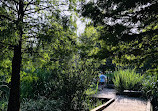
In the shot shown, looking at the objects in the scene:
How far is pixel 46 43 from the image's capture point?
11.3 feet

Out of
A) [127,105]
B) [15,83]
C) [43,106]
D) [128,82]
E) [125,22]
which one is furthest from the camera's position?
[128,82]

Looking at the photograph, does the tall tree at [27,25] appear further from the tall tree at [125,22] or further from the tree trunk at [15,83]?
the tall tree at [125,22]

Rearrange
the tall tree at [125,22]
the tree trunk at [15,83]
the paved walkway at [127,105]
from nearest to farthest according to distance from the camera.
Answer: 1. the tall tree at [125,22]
2. the tree trunk at [15,83]
3. the paved walkway at [127,105]

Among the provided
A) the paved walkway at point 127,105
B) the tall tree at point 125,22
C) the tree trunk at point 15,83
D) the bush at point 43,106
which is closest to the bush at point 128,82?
the paved walkway at point 127,105

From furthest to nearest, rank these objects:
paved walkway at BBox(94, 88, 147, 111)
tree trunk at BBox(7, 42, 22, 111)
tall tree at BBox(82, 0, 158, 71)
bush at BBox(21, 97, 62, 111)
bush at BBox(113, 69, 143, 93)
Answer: bush at BBox(113, 69, 143, 93) → paved walkway at BBox(94, 88, 147, 111) → bush at BBox(21, 97, 62, 111) → tree trunk at BBox(7, 42, 22, 111) → tall tree at BBox(82, 0, 158, 71)

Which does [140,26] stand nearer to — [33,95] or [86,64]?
[86,64]

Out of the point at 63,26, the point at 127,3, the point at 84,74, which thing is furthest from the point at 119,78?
the point at 127,3

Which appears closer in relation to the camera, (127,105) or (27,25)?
(27,25)

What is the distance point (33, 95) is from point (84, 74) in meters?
3.15

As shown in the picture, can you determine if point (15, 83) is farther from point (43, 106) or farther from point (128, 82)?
point (128, 82)

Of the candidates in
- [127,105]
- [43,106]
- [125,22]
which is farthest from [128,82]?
[125,22]

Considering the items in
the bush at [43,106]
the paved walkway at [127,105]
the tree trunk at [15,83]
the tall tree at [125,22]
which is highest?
the tall tree at [125,22]

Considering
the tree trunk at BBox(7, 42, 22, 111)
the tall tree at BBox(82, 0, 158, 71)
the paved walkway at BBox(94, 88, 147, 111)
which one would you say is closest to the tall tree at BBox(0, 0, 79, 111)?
the tree trunk at BBox(7, 42, 22, 111)

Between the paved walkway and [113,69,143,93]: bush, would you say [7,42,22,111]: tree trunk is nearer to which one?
the paved walkway
